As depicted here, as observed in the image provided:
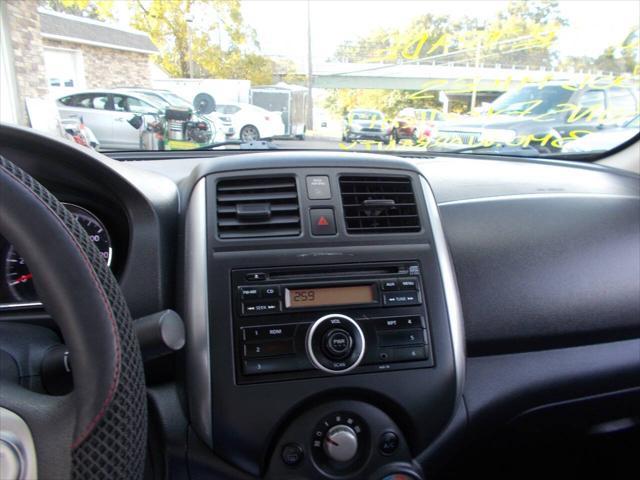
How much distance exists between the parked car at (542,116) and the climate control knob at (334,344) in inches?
53.2

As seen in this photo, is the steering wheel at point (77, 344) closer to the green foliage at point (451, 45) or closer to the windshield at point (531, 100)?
the green foliage at point (451, 45)

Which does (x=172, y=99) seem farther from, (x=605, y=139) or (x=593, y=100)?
(x=605, y=139)

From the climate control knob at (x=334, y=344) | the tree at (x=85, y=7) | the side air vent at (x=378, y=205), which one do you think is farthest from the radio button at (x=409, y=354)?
the tree at (x=85, y=7)

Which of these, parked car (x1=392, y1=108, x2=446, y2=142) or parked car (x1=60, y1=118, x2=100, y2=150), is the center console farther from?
parked car (x1=392, y1=108, x2=446, y2=142)

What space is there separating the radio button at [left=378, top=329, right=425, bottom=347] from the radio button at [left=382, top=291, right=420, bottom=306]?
8 cm

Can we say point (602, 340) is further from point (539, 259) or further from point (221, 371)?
point (221, 371)

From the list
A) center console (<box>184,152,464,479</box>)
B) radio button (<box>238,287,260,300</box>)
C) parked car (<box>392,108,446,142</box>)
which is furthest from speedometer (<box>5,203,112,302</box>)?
parked car (<box>392,108,446,142</box>)

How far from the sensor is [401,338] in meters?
1.47

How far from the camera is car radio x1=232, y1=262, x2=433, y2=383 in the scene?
1392 millimetres

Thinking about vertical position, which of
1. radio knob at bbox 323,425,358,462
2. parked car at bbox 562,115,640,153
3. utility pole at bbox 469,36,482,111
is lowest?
radio knob at bbox 323,425,358,462

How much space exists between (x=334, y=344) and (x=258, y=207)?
0.43 meters

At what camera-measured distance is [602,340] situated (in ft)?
6.03

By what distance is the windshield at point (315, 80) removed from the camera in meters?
2.00

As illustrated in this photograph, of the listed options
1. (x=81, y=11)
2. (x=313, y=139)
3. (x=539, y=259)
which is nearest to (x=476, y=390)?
(x=539, y=259)
